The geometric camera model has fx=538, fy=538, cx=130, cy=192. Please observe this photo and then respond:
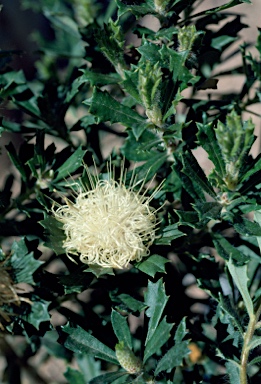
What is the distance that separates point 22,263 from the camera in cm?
137

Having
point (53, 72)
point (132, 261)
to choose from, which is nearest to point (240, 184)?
point (132, 261)

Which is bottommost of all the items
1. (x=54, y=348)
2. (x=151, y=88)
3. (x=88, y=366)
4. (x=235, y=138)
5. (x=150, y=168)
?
(x=54, y=348)

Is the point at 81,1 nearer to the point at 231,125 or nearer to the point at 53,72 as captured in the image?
the point at 53,72

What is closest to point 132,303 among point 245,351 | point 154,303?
point 154,303

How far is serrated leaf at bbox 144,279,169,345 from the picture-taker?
128 centimetres

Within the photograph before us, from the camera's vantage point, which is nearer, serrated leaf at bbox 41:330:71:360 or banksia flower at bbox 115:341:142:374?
banksia flower at bbox 115:341:142:374

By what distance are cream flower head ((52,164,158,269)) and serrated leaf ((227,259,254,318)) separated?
0.21 m

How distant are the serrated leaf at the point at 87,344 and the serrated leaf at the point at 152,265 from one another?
0.71 ft

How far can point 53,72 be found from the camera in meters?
2.23

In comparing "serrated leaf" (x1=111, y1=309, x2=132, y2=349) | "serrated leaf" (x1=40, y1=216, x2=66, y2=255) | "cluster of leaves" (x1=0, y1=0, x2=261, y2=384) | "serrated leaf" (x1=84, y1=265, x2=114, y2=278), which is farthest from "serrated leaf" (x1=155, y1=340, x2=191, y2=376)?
"serrated leaf" (x1=40, y1=216, x2=66, y2=255)

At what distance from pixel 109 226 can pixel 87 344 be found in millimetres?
295

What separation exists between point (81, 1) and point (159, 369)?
1.34 m

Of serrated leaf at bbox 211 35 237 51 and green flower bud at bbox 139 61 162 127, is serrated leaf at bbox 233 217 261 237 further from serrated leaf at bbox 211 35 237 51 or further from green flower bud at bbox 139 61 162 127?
serrated leaf at bbox 211 35 237 51

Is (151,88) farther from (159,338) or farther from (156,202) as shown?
(159,338)
